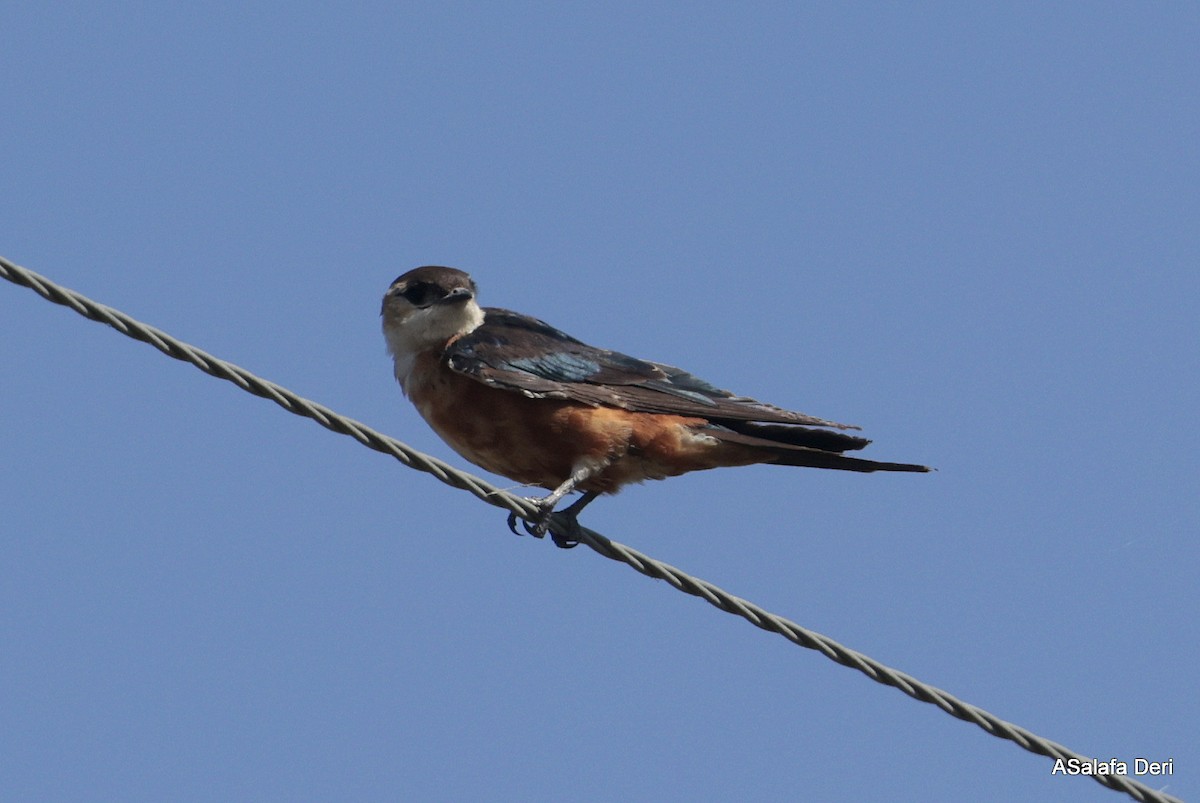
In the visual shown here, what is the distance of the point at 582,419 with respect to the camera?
25.4ft

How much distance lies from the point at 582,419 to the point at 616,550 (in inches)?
76.7

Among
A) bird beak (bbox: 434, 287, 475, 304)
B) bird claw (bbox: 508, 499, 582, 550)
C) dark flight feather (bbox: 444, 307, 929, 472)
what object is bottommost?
bird claw (bbox: 508, 499, 582, 550)

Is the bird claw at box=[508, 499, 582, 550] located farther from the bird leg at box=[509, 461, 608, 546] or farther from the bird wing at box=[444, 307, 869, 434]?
the bird wing at box=[444, 307, 869, 434]

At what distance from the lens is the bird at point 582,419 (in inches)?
304

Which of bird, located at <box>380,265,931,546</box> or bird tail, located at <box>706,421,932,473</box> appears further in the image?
bird, located at <box>380,265,931,546</box>

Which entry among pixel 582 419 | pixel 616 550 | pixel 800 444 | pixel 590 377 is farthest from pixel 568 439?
pixel 616 550

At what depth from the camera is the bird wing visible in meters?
7.78

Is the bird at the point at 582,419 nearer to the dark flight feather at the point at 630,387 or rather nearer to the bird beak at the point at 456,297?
the dark flight feather at the point at 630,387

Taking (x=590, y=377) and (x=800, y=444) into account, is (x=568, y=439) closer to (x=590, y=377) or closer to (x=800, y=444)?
(x=590, y=377)

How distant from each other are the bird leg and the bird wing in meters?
0.36

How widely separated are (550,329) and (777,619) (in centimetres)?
351

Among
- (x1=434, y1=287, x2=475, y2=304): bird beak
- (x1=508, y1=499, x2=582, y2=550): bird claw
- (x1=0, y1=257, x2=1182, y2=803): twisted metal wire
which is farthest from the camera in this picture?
(x1=434, y1=287, x2=475, y2=304): bird beak

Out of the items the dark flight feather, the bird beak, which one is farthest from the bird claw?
the bird beak

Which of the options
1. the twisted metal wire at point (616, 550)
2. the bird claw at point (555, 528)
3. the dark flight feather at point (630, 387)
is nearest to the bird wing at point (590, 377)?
the dark flight feather at point (630, 387)
